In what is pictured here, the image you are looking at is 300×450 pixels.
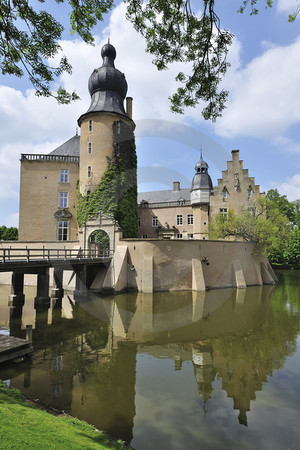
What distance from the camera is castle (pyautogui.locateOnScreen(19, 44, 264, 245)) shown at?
2575cm

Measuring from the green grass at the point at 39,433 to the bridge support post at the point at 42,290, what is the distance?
37.6 ft

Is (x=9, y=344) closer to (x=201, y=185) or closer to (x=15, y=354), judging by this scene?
(x=15, y=354)

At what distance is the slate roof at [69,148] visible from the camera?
31059 mm

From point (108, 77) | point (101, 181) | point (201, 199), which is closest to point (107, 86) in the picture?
point (108, 77)

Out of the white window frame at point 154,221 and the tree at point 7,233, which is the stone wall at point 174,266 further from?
the tree at point 7,233

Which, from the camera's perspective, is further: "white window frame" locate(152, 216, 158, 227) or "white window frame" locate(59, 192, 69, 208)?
"white window frame" locate(152, 216, 158, 227)

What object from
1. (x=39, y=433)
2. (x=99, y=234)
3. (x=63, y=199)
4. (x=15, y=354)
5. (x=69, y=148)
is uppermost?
(x=69, y=148)

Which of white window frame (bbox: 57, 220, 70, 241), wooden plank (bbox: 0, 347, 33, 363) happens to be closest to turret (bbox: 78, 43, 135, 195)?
white window frame (bbox: 57, 220, 70, 241)

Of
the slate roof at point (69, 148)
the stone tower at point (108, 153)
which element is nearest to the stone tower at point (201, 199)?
the stone tower at point (108, 153)

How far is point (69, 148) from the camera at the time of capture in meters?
31.5

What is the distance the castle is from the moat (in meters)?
13.0

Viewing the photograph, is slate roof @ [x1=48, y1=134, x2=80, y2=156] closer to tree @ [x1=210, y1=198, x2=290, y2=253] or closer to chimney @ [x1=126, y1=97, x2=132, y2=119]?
chimney @ [x1=126, y1=97, x2=132, y2=119]

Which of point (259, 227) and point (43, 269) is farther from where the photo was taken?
point (259, 227)

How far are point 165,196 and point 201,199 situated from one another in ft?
25.4
